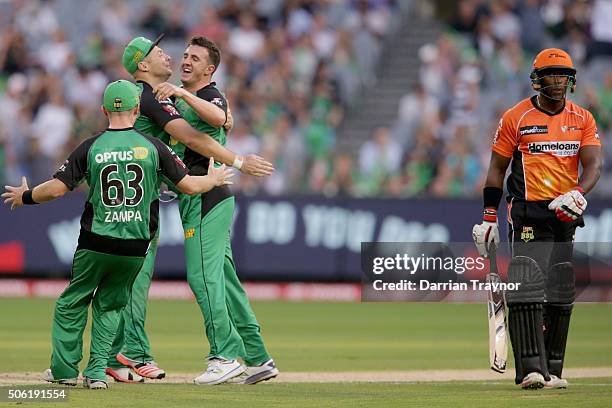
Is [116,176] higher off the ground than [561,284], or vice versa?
[116,176]

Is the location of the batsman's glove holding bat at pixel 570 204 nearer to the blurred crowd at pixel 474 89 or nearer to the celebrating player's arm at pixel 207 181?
the celebrating player's arm at pixel 207 181

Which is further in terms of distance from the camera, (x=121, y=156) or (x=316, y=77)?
(x=316, y=77)

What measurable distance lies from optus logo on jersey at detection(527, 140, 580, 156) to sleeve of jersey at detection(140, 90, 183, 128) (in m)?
2.60

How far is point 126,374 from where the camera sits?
9.93m

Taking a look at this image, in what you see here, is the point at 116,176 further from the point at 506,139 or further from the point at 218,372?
the point at 506,139

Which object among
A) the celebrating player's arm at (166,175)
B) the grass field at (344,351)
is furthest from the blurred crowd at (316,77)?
the celebrating player's arm at (166,175)

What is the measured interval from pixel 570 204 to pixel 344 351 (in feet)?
15.8

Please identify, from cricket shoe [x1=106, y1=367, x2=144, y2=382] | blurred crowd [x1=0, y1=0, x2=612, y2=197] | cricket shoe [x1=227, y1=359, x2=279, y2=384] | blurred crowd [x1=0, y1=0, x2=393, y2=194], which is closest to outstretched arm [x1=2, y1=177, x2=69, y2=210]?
cricket shoe [x1=106, y1=367, x2=144, y2=382]

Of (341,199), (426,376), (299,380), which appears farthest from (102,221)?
(341,199)

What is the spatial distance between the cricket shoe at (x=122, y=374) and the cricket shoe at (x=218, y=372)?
0.56 m

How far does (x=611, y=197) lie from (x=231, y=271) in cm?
1074

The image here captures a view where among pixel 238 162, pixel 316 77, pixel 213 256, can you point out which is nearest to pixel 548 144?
pixel 238 162

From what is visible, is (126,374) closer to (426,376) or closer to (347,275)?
(426,376)

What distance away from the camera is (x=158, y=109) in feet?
31.5
